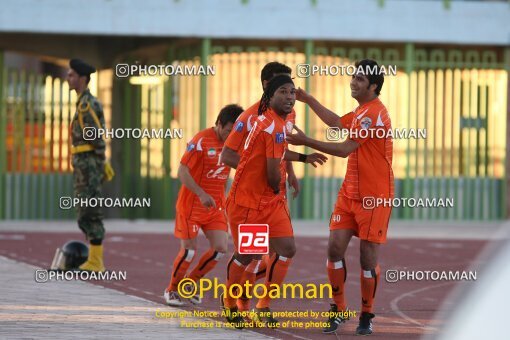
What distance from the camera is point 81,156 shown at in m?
12.8

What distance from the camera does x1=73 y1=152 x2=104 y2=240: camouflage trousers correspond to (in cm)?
1273

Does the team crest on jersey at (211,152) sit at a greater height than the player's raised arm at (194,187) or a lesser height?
greater

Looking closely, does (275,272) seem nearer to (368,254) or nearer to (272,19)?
(368,254)

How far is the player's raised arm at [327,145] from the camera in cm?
850

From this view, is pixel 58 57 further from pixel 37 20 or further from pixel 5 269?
pixel 5 269

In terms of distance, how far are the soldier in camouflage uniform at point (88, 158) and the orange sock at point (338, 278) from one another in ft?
13.8

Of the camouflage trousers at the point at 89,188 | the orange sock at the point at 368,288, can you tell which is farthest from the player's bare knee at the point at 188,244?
the camouflage trousers at the point at 89,188

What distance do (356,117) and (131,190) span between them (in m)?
16.0

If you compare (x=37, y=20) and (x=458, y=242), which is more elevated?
(x=37, y=20)

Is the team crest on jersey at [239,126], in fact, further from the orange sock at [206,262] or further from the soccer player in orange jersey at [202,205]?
the orange sock at [206,262]

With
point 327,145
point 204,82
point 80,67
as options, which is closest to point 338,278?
point 327,145

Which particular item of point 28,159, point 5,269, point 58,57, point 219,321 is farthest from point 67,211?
point 219,321

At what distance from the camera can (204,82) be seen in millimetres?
22984

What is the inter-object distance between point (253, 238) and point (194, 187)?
3.90 feet
